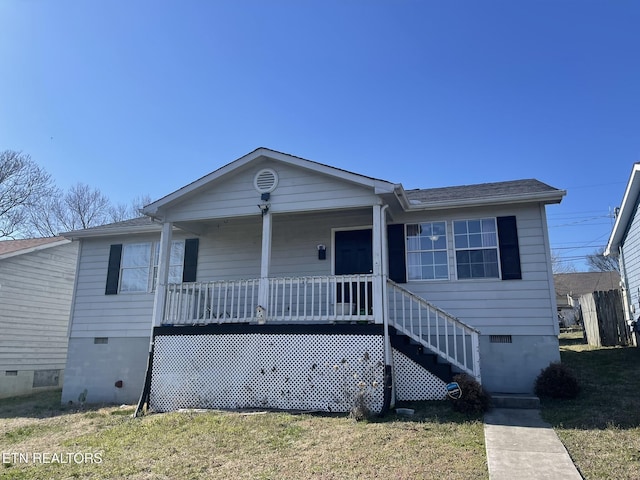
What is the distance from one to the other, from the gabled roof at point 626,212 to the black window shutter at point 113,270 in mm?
13416

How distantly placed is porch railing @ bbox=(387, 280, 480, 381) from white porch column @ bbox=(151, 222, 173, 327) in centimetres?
478

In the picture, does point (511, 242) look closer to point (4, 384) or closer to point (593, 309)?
Answer: point (593, 309)

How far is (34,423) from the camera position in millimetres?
9000

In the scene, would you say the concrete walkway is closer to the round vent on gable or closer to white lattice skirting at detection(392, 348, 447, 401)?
white lattice skirting at detection(392, 348, 447, 401)

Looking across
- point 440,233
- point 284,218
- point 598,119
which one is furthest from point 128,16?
point 598,119

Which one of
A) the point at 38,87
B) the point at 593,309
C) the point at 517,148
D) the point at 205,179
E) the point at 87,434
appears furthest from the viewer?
the point at 517,148

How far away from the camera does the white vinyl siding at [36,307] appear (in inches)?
530

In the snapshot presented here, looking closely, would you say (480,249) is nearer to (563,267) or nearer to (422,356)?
(422,356)

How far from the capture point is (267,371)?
8555 millimetres

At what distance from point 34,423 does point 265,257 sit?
5599mm

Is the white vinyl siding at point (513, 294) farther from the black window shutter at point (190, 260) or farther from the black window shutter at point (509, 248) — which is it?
the black window shutter at point (190, 260)

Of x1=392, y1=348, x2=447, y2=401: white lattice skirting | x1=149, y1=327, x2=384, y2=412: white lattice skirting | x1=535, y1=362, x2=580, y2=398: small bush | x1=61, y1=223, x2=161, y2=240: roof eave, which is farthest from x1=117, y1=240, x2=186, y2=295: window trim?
x1=535, y1=362, x2=580, y2=398: small bush

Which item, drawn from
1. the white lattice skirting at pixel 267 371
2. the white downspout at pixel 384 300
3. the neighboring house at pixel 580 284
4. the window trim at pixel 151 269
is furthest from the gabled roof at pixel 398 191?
the neighboring house at pixel 580 284

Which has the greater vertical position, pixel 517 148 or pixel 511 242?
pixel 517 148
